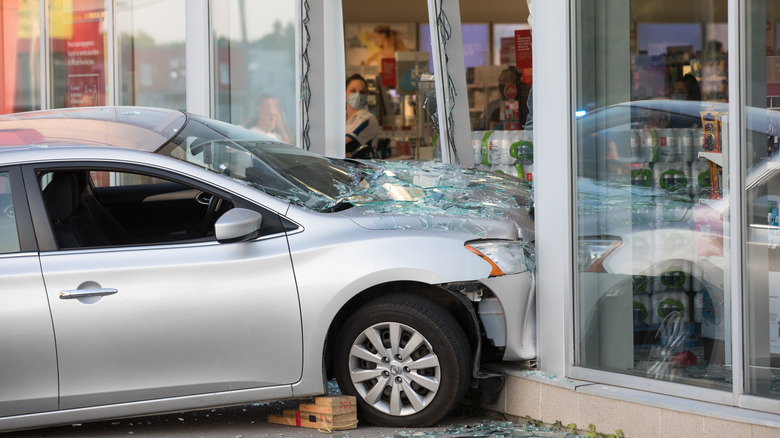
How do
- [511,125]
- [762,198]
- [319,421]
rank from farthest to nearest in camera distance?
[511,125] → [319,421] → [762,198]

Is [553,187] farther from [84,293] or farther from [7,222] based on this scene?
[7,222]

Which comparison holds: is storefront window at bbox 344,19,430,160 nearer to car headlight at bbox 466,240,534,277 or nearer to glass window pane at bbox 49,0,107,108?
glass window pane at bbox 49,0,107,108

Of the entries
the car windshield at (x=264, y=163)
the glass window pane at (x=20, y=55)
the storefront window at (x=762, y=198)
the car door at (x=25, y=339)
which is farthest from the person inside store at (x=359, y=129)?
the storefront window at (x=762, y=198)

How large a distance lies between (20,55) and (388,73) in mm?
6223

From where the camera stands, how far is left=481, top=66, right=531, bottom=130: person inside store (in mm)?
10634

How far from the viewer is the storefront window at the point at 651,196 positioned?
16.8 ft

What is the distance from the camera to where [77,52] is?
13273 millimetres

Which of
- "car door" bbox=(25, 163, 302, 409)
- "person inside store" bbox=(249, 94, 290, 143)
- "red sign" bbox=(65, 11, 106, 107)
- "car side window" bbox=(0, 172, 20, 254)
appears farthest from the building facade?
"red sign" bbox=(65, 11, 106, 107)

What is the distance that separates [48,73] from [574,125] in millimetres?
9790

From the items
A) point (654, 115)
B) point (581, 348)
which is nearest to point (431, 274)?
point (581, 348)

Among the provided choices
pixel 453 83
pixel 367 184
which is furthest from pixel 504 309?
pixel 453 83

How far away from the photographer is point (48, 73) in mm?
13648

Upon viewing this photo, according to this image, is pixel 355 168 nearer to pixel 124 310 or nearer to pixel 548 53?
pixel 548 53

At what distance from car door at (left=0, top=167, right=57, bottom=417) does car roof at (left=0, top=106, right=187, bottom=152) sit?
75 centimetres
